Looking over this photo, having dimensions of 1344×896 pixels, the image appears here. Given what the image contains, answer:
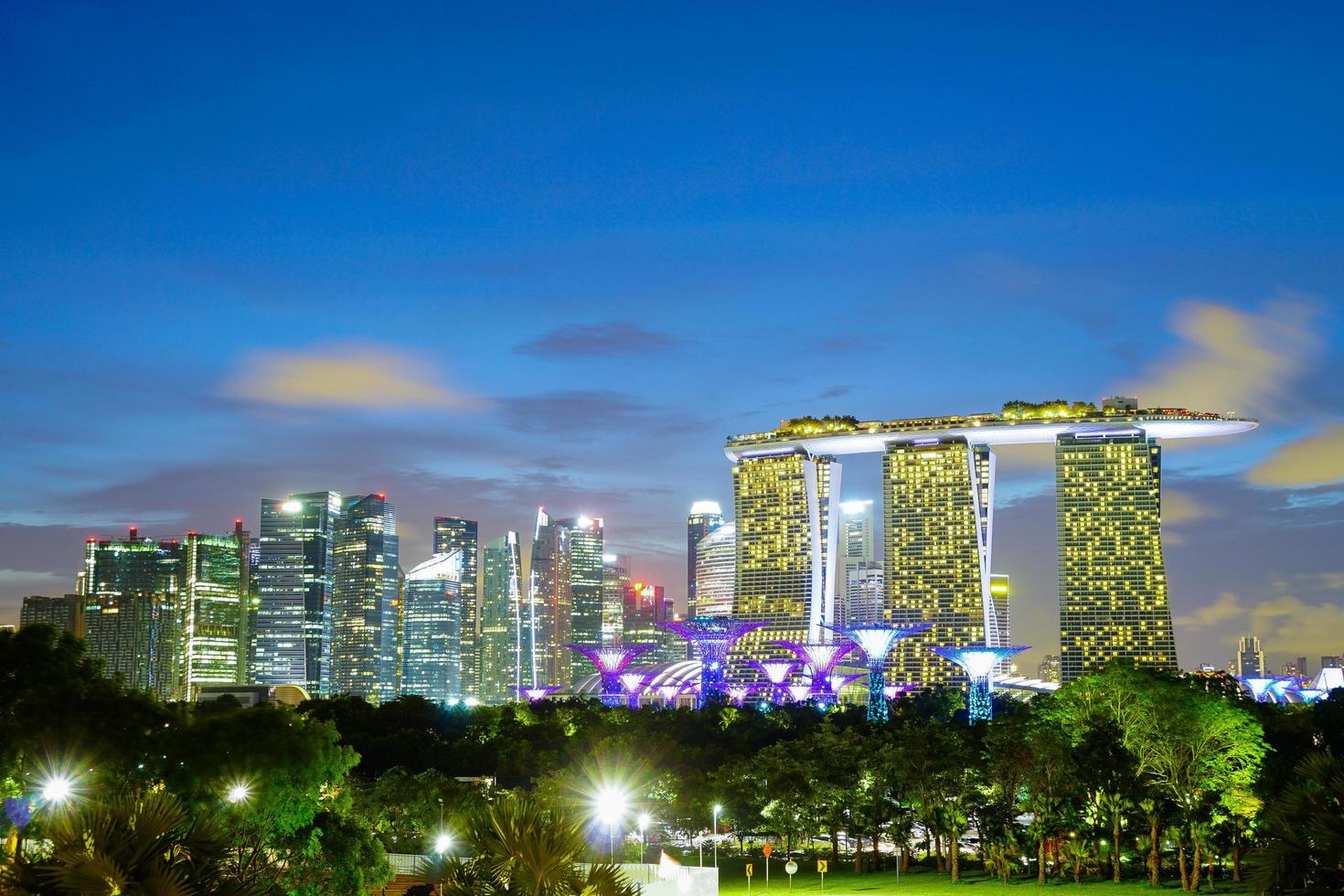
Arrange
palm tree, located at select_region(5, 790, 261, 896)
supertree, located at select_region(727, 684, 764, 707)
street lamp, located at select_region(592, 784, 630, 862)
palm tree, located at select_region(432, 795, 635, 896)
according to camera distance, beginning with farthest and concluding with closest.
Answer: supertree, located at select_region(727, 684, 764, 707) < street lamp, located at select_region(592, 784, 630, 862) < palm tree, located at select_region(432, 795, 635, 896) < palm tree, located at select_region(5, 790, 261, 896)

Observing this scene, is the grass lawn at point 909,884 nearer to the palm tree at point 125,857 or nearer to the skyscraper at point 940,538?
the palm tree at point 125,857

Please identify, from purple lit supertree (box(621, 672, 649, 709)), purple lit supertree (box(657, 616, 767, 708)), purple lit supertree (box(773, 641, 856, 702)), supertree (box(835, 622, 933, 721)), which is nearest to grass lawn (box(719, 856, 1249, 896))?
supertree (box(835, 622, 933, 721))

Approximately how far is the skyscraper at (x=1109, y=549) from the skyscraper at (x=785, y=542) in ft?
104

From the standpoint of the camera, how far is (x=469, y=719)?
96.5 m

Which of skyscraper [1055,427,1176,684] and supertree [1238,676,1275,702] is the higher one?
skyscraper [1055,427,1176,684]

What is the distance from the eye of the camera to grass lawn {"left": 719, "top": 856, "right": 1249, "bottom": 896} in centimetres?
4947

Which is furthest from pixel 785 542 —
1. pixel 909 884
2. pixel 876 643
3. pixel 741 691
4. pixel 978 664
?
pixel 909 884

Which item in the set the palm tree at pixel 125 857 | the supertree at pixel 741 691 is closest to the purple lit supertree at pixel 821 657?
the supertree at pixel 741 691

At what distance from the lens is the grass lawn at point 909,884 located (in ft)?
162

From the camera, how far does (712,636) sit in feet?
425

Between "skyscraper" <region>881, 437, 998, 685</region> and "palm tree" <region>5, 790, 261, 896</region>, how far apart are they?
6628 inches

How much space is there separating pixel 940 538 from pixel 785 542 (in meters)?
20.4

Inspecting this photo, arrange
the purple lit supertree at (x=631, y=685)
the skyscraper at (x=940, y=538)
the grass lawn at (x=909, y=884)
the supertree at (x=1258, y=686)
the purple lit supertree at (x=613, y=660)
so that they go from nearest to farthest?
the grass lawn at (x=909, y=884), the purple lit supertree at (x=613, y=660), the purple lit supertree at (x=631, y=685), the supertree at (x=1258, y=686), the skyscraper at (x=940, y=538)

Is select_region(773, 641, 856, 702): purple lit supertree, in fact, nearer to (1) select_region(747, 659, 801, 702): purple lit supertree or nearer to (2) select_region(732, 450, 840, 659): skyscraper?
(1) select_region(747, 659, 801, 702): purple lit supertree
